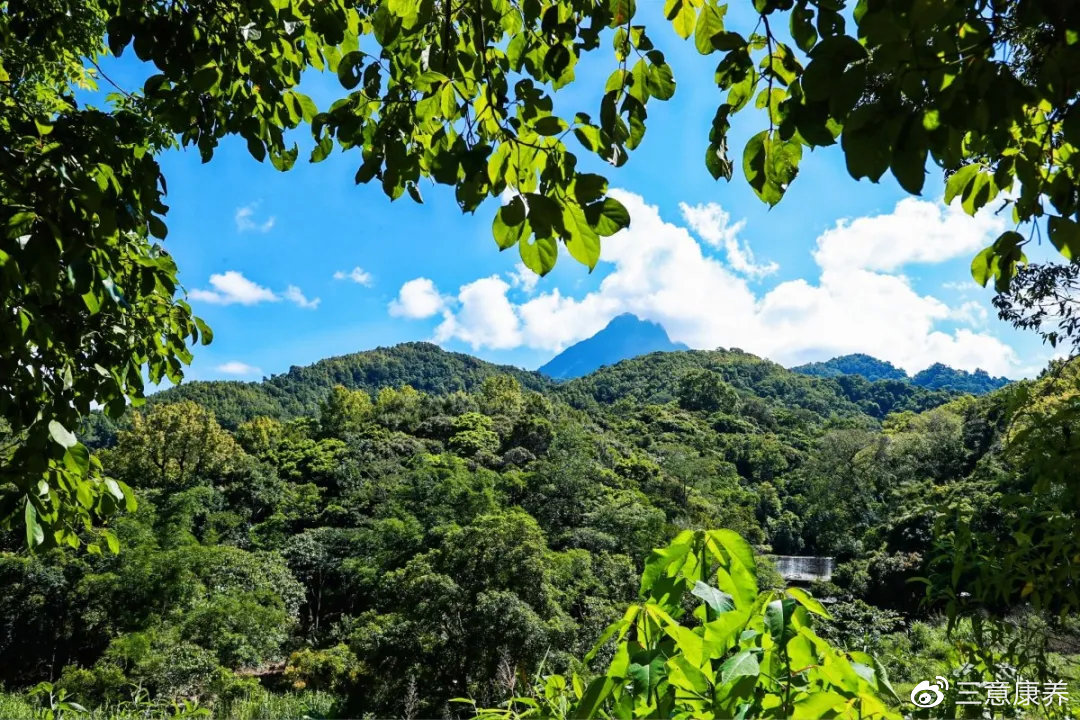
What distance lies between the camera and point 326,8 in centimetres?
122

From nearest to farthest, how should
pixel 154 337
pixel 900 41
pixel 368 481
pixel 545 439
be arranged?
pixel 900 41, pixel 154 337, pixel 368 481, pixel 545 439

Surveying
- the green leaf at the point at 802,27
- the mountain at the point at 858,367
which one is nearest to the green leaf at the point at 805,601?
the green leaf at the point at 802,27

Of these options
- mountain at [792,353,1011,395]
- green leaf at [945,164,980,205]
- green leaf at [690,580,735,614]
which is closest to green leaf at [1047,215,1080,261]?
green leaf at [945,164,980,205]

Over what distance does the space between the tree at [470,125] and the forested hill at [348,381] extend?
141 ft

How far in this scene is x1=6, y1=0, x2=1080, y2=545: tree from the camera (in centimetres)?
60

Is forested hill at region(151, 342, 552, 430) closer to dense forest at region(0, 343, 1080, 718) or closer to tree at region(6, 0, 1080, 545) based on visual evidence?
dense forest at region(0, 343, 1080, 718)

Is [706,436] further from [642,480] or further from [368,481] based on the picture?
[368,481]

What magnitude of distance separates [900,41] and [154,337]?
90.0 inches

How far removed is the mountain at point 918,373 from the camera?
→ 93.9 metres

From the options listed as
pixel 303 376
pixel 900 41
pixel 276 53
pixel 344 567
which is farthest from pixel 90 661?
pixel 303 376

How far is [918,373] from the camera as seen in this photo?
111 m

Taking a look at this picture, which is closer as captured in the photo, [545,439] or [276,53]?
[276,53]

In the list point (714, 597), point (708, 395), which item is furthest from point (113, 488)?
point (708, 395)

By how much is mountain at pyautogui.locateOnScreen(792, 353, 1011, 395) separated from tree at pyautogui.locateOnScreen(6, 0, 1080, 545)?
76.2m
